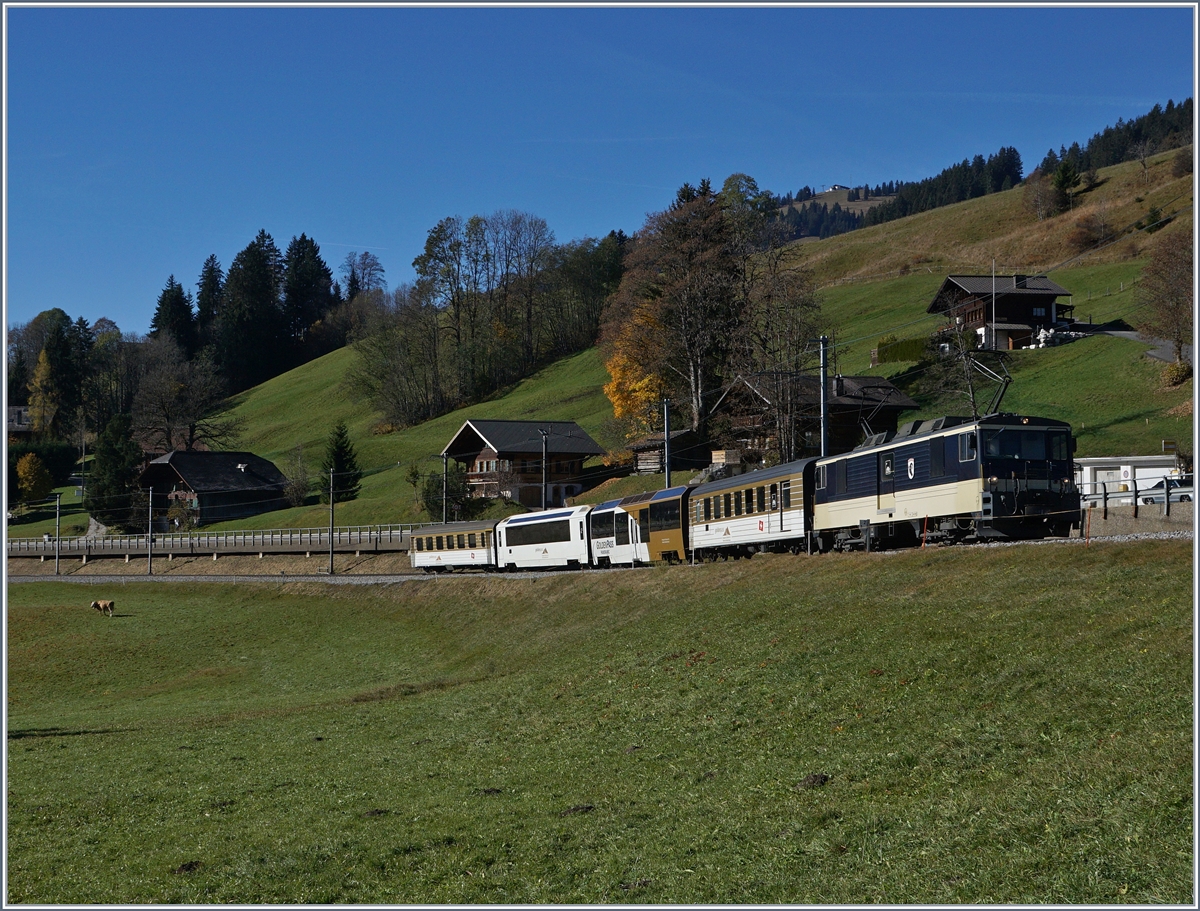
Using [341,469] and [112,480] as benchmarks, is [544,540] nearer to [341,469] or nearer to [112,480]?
[341,469]

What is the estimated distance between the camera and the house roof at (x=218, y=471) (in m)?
113

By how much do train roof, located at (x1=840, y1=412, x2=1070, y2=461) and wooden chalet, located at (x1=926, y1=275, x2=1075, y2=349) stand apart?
63.2 m

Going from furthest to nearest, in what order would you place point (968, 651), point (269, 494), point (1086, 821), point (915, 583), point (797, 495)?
point (269, 494)
point (797, 495)
point (915, 583)
point (968, 651)
point (1086, 821)

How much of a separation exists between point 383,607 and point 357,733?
103 feet

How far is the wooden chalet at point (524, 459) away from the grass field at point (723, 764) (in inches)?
2206

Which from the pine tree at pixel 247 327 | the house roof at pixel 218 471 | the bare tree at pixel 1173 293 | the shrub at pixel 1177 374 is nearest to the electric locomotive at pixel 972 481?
the bare tree at pixel 1173 293

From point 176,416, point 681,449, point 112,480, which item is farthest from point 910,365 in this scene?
point 176,416

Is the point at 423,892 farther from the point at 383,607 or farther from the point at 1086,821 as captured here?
the point at 383,607

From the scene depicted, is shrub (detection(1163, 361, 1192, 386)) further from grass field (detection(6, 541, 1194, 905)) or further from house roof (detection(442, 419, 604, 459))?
grass field (detection(6, 541, 1194, 905))

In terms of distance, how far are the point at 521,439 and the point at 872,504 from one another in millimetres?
60164

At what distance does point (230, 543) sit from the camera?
87.0 metres

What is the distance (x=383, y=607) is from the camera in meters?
54.2

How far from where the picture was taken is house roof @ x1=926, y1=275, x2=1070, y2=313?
307 feet

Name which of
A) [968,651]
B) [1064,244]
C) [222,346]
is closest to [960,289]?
[1064,244]
